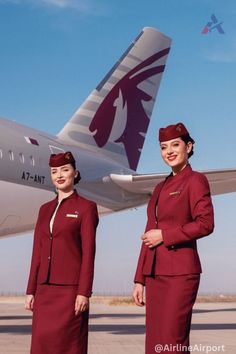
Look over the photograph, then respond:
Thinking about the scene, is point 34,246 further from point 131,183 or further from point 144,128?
point 144,128

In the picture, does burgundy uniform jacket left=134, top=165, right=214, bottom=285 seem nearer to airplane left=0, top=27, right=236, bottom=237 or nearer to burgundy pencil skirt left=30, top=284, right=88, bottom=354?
burgundy pencil skirt left=30, top=284, right=88, bottom=354

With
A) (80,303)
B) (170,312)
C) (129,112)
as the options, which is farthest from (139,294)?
(129,112)

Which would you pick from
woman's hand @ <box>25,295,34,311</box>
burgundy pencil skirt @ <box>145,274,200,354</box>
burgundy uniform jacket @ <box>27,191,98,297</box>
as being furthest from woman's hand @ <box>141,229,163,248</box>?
woman's hand @ <box>25,295,34,311</box>

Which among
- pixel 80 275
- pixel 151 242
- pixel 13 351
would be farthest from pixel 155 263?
pixel 13 351

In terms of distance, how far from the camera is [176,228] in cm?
471

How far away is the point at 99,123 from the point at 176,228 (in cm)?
1689

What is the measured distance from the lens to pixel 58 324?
18.3 ft

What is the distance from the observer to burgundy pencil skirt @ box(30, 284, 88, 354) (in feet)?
18.3

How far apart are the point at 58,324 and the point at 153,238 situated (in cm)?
139

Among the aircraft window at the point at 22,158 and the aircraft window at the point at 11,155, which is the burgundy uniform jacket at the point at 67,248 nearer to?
the aircraft window at the point at 11,155

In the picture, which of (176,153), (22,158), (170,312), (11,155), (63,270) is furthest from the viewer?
(22,158)

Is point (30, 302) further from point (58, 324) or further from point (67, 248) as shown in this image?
point (67, 248)

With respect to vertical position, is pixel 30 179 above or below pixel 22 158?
below

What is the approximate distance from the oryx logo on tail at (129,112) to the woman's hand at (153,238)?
16.1m
